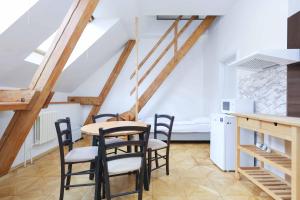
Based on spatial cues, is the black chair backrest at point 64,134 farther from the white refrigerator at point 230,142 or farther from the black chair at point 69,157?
the white refrigerator at point 230,142

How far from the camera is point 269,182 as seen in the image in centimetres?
222

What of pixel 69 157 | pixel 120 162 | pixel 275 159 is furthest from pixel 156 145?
pixel 275 159

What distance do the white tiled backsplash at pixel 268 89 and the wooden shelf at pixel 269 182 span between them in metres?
0.74

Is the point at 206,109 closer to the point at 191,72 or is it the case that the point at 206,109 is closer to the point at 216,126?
the point at 191,72

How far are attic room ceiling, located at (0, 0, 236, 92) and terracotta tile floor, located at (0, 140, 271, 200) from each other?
1.31 m

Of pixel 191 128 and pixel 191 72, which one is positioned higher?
pixel 191 72

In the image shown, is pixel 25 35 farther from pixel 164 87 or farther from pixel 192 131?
pixel 164 87

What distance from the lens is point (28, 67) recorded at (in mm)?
3031

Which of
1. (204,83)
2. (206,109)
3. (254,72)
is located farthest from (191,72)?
(254,72)

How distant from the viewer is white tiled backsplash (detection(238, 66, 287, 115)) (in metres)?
2.35

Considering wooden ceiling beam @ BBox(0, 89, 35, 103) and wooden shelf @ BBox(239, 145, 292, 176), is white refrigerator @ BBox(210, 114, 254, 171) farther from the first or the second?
wooden ceiling beam @ BBox(0, 89, 35, 103)

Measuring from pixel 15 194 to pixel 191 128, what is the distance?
3248mm

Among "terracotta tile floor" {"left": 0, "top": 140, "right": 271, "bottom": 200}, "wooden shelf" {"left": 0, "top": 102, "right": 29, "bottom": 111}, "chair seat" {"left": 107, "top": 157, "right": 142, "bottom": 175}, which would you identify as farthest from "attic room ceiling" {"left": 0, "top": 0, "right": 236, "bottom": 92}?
"chair seat" {"left": 107, "top": 157, "right": 142, "bottom": 175}

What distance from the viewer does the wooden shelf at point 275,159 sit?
180 centimetres
